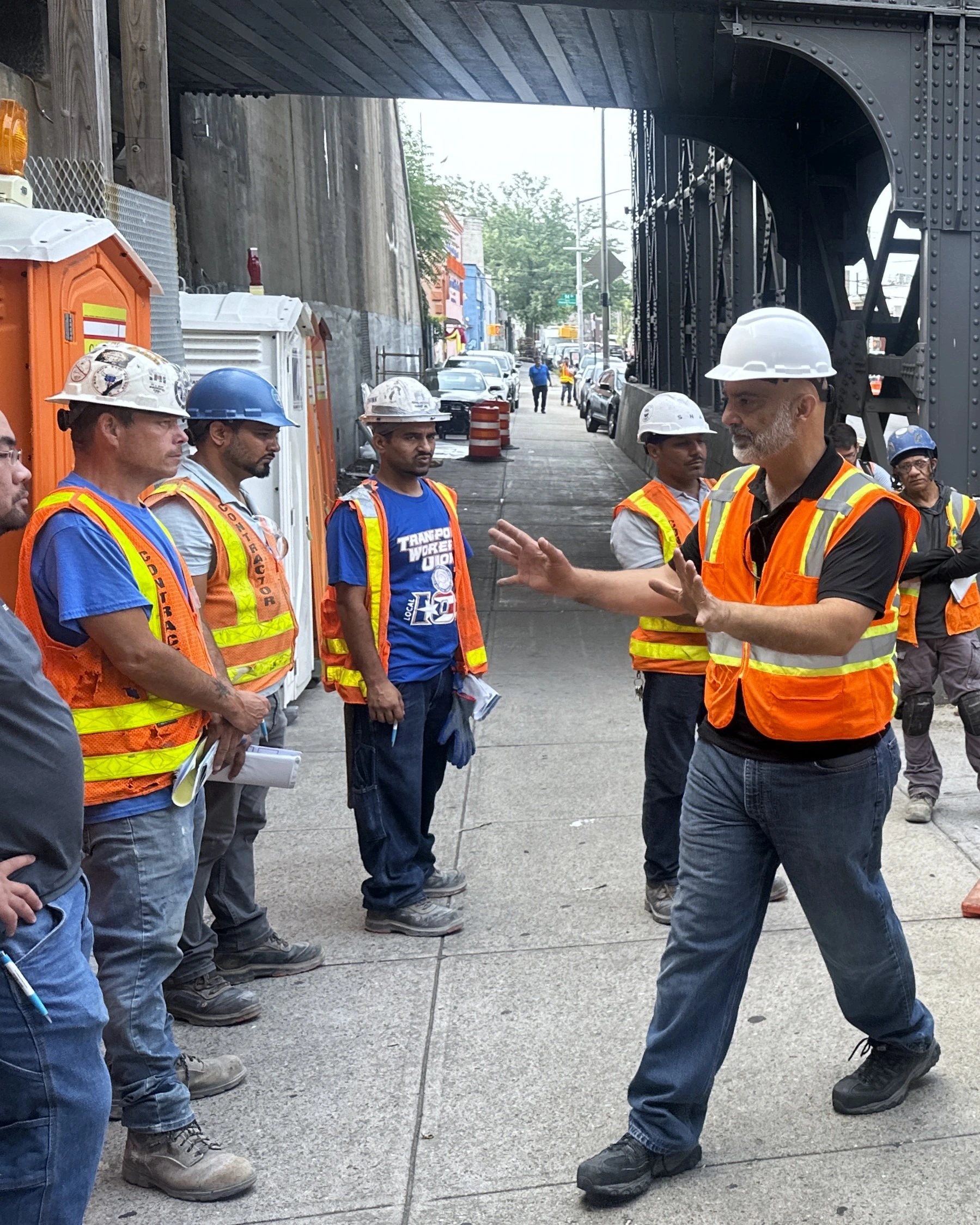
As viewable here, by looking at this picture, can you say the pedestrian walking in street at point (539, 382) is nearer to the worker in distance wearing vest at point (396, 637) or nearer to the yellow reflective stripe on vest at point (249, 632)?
the worker in distance wearing vest at point (396, 637)

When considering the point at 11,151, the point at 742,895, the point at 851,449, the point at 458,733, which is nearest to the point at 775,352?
the point at 742,895

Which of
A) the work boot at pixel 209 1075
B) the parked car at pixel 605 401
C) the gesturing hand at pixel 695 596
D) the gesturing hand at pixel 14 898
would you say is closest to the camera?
the gesturing hand at pixel 14 898

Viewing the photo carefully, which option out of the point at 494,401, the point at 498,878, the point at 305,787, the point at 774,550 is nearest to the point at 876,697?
the point at 774,550

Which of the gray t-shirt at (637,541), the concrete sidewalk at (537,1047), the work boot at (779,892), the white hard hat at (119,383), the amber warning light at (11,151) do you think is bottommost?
the concrete sidewalk at (537,1047)

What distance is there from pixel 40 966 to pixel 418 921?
2755 millimetres

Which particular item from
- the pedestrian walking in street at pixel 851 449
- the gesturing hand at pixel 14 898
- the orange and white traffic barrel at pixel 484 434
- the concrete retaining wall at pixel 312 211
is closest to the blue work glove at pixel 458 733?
the gesturing hand at pixel 14 898

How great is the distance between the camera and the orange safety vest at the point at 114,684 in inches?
126

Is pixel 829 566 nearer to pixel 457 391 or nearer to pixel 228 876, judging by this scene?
pixel 228 876

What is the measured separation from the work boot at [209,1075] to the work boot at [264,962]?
70cm

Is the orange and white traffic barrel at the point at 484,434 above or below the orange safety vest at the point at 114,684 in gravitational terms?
above

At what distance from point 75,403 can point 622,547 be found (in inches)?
86.5

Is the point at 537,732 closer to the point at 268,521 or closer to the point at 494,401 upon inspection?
the point at 268,521

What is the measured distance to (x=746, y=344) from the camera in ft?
10.4

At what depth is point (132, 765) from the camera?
10.8 feet
